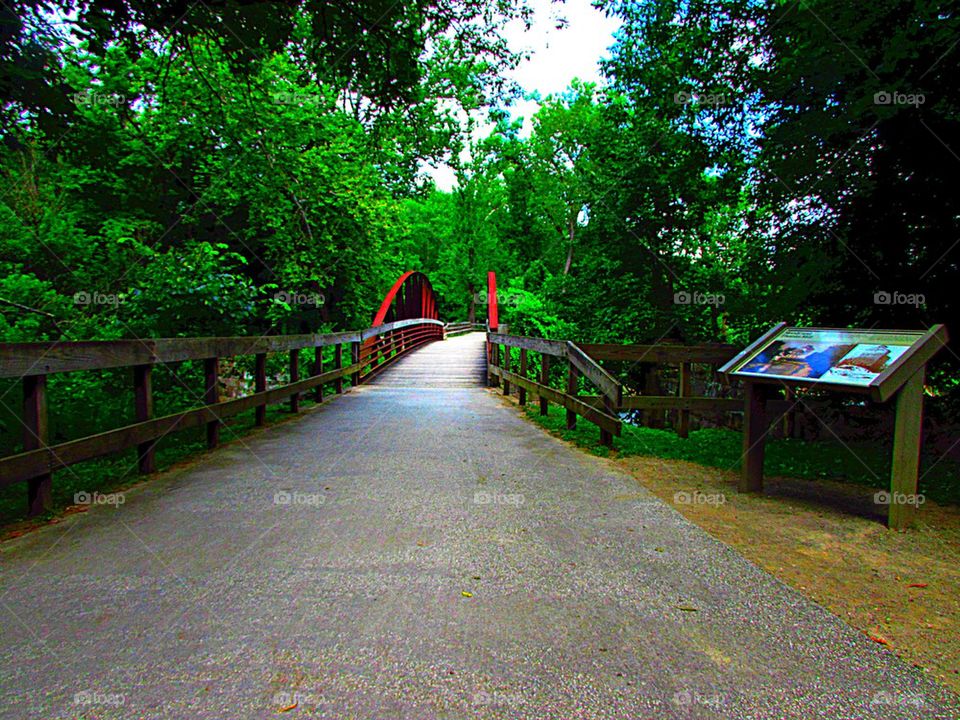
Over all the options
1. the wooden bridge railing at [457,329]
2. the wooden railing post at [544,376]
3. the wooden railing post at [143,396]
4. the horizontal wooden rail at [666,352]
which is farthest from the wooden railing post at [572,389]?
the wooden bridge railing at [457,329]

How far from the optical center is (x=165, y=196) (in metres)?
12.9

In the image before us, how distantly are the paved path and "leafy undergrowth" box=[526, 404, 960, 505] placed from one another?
68.8 inches

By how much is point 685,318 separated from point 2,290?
10.7m

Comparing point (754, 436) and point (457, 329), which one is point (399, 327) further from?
point (457, 329)

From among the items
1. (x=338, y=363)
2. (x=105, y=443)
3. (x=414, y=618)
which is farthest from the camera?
(x=338, y=363)

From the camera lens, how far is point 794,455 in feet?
19.4

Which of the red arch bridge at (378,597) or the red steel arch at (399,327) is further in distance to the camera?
the red steel arch at (399,327)

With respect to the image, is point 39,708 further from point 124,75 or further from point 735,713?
point 124,75

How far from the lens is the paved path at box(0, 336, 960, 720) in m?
1.91

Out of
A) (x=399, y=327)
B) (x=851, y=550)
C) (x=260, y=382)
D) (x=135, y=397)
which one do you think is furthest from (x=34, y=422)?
(x=399, y=327)

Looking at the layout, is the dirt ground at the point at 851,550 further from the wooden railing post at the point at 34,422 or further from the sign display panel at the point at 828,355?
the wooden railing post at the point at 34,422

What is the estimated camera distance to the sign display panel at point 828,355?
12.1 ft

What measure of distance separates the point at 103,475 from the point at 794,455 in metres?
6.48

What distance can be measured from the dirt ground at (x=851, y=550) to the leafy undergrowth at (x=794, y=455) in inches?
14.1
